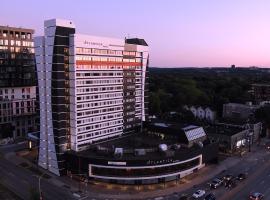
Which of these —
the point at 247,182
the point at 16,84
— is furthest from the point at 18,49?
the point at 247,182

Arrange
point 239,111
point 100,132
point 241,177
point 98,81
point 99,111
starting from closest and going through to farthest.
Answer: point 241,177
point 98,81
point 99,111
point 100,132
point 239,111

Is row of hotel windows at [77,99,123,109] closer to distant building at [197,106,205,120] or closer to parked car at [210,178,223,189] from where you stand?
parked car at [210,178,223,189]

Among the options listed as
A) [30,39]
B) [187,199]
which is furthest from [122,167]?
[30,39]

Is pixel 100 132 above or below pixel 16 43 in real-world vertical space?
below

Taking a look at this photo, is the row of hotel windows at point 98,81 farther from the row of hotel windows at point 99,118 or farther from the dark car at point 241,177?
the dark car at point 241,177

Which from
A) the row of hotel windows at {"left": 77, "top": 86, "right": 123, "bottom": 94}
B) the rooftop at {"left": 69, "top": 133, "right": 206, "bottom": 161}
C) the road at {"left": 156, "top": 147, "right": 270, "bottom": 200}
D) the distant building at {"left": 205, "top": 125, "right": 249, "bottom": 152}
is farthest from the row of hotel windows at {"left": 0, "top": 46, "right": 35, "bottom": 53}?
the road at {"left": 156, "top": 147, "right": 270, "bottom": 200}

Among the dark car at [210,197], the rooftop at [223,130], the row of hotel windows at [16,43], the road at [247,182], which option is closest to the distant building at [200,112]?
the rooftop at [223,130]

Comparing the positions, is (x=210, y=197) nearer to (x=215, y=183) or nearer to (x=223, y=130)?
(x=215, y=183)
